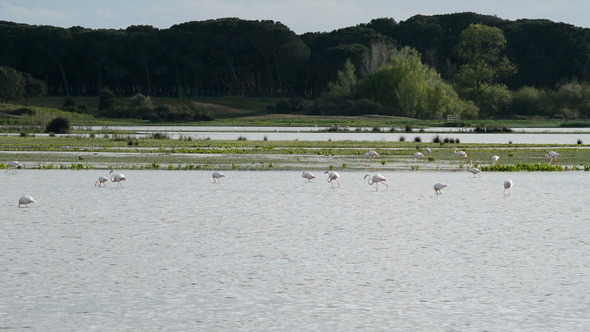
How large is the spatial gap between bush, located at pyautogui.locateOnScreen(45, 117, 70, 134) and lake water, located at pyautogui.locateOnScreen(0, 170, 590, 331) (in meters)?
50.0

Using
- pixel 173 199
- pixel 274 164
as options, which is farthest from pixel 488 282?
pixel 274 164

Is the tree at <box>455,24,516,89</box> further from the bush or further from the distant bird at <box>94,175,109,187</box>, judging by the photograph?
the distant bird at <box>94,175,109,187</box>

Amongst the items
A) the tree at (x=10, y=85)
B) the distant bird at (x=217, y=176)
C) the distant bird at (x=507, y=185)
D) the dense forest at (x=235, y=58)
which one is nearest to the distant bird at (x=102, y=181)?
the distant bird at (x=217, y=176)

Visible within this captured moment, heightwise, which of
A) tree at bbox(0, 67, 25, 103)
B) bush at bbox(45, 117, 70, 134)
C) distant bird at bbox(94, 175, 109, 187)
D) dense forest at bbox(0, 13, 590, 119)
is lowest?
distant bird at bbox(94, 175, 109, 187)

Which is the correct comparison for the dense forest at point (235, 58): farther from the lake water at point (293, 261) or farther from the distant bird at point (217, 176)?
the lake water at point (293, 261)

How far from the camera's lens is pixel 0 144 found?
188 feet

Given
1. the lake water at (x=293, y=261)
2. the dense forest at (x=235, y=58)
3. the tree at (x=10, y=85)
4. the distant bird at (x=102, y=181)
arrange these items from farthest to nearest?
1. the dense forest at (x=235, y=58)
2. the tree at (x=10, y=85)
3. the distant bird at (x=102, y=181)
4. the lake water at (x=293, y=261)

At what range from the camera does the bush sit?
7694cm

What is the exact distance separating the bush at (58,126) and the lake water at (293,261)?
5004 cm

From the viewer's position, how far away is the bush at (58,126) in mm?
76938

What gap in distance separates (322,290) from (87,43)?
149974mm

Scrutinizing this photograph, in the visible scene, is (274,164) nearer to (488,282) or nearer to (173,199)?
(173,199)

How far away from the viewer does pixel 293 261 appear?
15938 mm

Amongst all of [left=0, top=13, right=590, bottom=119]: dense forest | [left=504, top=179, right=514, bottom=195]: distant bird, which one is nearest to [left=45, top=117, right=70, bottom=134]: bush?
[left=504, top=179, right=514, bottom=195]: distant bird
